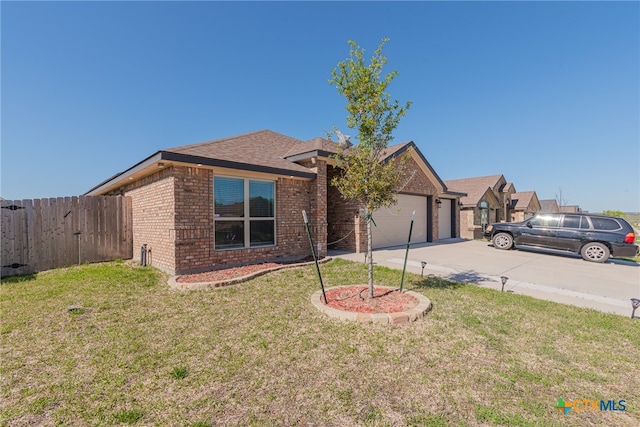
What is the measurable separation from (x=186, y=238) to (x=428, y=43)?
497 inches

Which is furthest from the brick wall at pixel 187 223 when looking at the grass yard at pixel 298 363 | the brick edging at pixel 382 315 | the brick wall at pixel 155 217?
the brick edging at pixel 382 315

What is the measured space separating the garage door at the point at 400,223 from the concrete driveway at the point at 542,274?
5.10ft

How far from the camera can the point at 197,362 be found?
290 centimetres

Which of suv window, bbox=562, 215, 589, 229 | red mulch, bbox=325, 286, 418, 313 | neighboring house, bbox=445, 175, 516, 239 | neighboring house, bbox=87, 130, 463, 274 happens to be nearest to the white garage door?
neighboring house, bbox=445, 175, 516, 239

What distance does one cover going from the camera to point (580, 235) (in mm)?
9875

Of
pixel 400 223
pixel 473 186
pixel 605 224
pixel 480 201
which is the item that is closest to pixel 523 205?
pixel 473 186

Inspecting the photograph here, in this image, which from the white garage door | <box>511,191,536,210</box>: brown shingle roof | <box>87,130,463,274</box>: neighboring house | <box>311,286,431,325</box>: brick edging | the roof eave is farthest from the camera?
Result: <box>511,191,536,210</box>: brown shingle roof

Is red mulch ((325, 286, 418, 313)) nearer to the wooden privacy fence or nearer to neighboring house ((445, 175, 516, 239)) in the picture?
the wooden privacy fence

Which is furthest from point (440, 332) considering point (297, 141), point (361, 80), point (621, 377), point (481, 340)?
point (297, 141)

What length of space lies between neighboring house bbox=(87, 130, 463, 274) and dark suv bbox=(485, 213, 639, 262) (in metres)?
6.49

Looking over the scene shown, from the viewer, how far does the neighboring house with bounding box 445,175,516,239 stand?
774 inches

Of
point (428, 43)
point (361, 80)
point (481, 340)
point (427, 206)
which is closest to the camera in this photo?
point (481, 340)

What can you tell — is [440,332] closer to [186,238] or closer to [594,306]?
[594,306]

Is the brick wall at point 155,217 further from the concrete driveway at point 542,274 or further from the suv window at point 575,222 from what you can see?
the suv window at point 575,222
